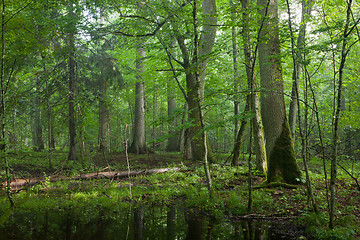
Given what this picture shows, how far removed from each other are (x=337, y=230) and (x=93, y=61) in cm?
1325

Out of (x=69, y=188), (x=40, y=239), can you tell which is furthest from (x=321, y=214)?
(x=69, y=188)

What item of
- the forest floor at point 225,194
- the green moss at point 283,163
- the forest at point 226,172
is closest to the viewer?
the forest at point 226,172

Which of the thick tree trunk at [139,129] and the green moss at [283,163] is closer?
the green moss at [283,163]

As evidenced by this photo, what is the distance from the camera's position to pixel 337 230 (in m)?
3.83

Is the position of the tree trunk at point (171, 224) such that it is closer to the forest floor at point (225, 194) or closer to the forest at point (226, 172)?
the forest at point (226, 172)

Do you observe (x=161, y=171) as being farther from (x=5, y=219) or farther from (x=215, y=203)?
(x=5, y=219)

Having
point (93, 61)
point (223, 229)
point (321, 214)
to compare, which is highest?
point (93, 61)

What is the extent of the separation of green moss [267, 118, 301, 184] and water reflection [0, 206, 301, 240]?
6.83 feet

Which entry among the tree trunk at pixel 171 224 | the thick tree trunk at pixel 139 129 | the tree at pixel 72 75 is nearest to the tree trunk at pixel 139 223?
the tree trunk at pixel 171 224

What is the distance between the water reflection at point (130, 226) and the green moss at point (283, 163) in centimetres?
208

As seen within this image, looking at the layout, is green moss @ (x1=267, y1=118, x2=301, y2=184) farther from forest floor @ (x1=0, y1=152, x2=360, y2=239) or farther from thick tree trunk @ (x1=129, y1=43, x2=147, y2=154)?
thick tree trunk @ (x1=129, y1=43, x2=147, y2=154)

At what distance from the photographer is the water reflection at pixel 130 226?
13.6ft

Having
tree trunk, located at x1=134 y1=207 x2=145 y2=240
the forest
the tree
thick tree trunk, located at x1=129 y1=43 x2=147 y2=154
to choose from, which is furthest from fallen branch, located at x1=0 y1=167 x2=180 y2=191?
thick tree trunk, located at x1=129 y1=43 x2=147 y2=154

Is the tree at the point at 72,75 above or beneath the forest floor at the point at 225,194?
above
